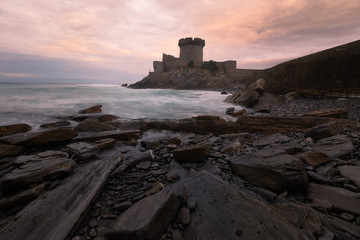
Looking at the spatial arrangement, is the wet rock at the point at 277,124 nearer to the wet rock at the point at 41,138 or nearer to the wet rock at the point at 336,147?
the wet rock at the point at 336,147

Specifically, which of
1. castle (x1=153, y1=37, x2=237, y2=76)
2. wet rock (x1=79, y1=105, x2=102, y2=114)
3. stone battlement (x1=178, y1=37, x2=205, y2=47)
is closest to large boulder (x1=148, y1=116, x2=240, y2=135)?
wet rock (x1=79, y1=105, x2=102, y2=114)

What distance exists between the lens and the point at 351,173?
1.93m

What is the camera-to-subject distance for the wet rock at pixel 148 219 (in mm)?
1314

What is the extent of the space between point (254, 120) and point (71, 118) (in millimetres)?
7811

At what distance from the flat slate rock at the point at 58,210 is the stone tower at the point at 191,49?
53.2 m

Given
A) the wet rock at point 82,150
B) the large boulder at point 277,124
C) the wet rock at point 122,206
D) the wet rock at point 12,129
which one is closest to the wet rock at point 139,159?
the wet rock at point 82,150

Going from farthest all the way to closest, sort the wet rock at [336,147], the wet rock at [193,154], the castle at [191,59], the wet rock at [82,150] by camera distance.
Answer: the castle at [191,59] → the wet rock at [82,150] → the wet rock at [193,154] → the wet rock at [336,147]

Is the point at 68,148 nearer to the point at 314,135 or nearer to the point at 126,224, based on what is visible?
the point at 126,224

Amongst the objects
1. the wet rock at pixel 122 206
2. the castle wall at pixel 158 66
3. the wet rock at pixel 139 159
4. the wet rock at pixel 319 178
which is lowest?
the wet rock at pixel 122 206

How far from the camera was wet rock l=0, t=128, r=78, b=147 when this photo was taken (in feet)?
11.6

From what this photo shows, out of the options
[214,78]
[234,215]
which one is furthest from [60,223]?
[214,78]

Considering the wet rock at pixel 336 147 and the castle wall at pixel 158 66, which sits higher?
the castle wall at pixel 158 66

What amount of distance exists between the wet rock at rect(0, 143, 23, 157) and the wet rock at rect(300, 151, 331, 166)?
5353 millimetres

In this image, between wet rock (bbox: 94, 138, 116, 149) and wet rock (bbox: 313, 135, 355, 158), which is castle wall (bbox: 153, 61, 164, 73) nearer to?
wet rock (bbox: 94, 138, 116, 149)
